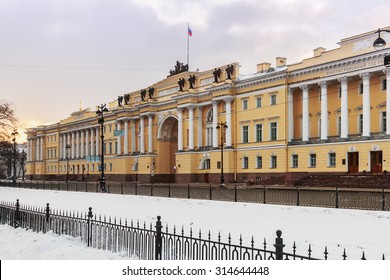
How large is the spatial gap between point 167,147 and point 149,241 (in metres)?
59.3

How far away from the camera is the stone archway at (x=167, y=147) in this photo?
68.4 meters

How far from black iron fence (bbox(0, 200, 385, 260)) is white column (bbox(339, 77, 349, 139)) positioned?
33.9 metres

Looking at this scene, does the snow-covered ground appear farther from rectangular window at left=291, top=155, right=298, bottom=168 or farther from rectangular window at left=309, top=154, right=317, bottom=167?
rectangular window at left=291, top=155, right=298, bottom=168

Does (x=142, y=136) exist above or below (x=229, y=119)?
below

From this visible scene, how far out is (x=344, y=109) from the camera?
44719 millimetres

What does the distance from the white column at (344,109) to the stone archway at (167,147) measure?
28739 mm

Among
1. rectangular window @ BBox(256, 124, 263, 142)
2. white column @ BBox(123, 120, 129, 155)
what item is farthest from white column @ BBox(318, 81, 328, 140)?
white column @ BBox(123, 120, 129, 155)

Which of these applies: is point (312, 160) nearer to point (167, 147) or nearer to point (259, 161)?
point (259, 161)

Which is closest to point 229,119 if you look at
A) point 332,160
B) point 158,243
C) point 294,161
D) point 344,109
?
point 294,161

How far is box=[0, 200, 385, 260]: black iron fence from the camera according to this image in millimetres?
8040

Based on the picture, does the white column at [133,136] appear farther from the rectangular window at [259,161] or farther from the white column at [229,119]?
the rectangular window at [259,161]

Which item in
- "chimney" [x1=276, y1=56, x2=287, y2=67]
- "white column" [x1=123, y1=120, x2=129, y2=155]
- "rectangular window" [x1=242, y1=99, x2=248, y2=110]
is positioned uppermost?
"chimney" [x1=276, y1=56, x2=287, y2=67]

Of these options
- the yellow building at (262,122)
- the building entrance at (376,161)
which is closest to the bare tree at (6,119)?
the yellow building at (262,122)
